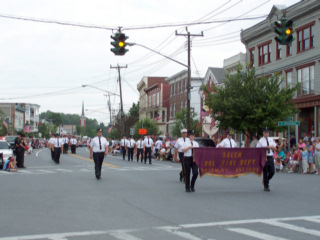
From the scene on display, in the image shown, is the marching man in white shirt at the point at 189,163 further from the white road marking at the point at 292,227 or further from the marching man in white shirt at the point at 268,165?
the white road marking at the point at 292,227

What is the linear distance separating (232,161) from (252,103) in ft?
52.7

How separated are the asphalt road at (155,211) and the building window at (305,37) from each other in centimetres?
2080

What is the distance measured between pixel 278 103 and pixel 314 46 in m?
6.42

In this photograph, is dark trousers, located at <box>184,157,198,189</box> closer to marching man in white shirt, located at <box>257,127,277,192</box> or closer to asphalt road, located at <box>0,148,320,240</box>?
asphalt road, located at <box>0,148,320,240</box>

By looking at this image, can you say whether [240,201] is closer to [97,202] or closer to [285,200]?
[285,200]

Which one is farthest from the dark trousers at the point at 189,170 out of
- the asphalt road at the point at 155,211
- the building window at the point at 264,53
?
the building window at the point at 264,53

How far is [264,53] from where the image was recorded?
134 feet

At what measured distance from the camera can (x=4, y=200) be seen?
37.8 feet

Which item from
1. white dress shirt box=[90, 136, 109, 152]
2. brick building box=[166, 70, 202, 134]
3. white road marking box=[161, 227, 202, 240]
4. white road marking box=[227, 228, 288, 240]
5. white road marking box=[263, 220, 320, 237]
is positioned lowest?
white road marking box=[161, 227, 202, 240]

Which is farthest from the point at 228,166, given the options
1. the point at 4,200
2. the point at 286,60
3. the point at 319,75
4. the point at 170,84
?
the point at 170,84

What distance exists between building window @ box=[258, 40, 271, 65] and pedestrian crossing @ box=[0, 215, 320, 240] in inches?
1292

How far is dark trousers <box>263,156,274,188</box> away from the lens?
45.2 ft

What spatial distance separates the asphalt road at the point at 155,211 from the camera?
774 centimetres

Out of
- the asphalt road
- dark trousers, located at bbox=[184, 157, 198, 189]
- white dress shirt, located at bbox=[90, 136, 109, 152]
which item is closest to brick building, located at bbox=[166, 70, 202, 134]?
white dress shirt, located at bbox=[90, 136, 109, 152]
